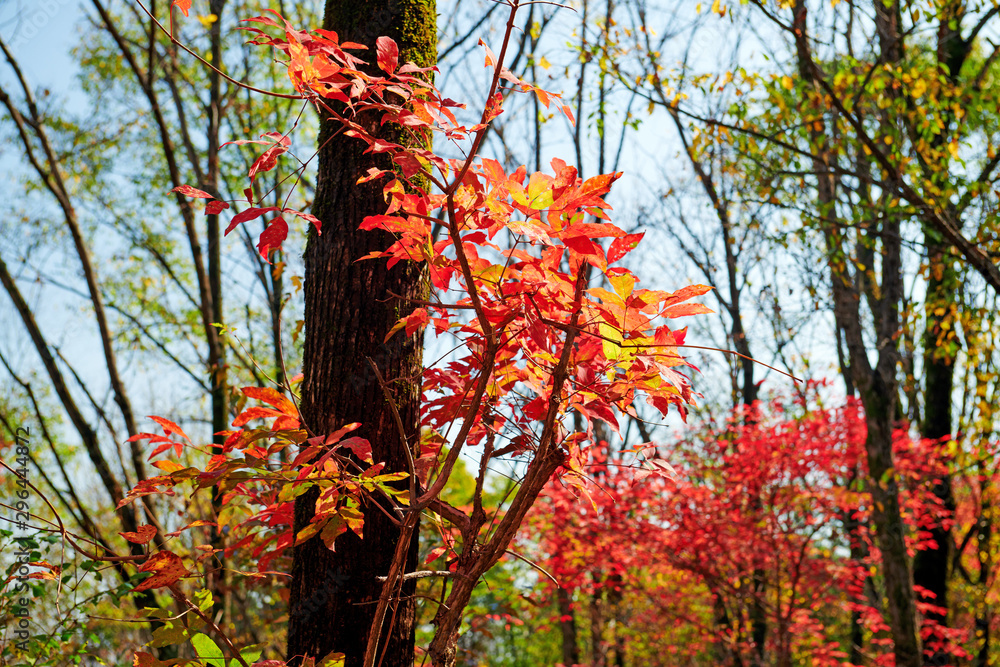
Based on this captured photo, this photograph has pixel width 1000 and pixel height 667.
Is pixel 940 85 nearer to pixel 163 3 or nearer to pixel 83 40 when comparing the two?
pixel 163 3

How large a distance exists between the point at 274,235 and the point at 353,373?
1.75 ft

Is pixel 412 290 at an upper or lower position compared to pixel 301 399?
upper

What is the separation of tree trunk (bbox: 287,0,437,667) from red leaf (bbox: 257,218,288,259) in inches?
14.6

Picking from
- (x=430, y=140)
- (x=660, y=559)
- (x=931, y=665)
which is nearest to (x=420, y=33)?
(x=430, y=140)

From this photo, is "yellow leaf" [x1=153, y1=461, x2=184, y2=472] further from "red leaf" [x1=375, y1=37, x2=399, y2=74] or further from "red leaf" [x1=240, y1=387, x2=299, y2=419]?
"red leaf" [x1=375, y1=37, x2=399, y2=74]

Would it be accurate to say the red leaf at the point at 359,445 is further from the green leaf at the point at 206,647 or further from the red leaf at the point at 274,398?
the green leaf at the point at 206,647

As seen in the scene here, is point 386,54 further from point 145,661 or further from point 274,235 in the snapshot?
point 145,661

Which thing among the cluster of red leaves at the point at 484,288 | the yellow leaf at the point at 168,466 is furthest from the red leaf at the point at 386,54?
the yellow leaf at the point at 168,466

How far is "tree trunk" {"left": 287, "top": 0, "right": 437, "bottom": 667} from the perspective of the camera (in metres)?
1.60

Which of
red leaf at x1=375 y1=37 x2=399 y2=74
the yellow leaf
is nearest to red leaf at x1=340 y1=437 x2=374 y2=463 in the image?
the yellow leaf

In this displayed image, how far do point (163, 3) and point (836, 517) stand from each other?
670 centimetres

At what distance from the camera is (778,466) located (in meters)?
5.34

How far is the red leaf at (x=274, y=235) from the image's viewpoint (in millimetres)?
1260

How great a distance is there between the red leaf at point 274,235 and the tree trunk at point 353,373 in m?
0.37
